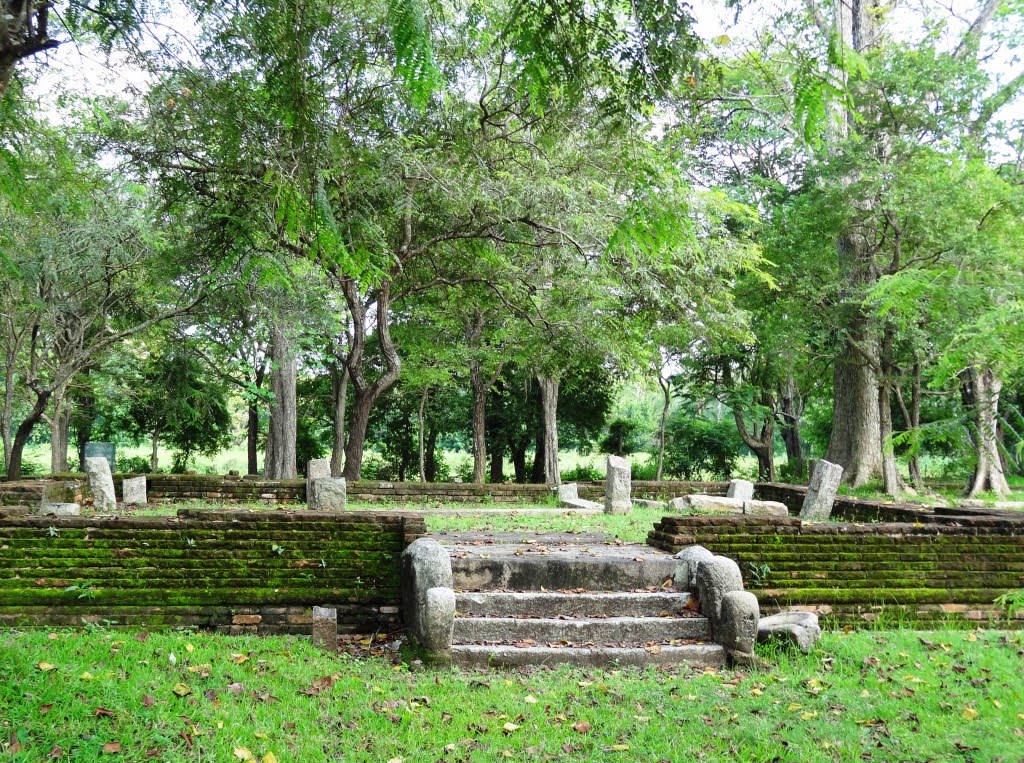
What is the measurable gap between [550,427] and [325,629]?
15.4m

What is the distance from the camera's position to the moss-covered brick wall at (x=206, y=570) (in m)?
6.71

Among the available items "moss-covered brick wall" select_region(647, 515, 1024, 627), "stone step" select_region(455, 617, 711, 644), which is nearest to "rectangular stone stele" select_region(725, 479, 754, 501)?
"moss-covered brick wall" select_region(647, 515, 1024, 627)

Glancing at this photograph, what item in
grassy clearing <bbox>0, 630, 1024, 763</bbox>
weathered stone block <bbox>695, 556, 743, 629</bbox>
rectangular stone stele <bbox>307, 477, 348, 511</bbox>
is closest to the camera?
grassy clearing <bbox>0, 630, 1024, 763</bbox>

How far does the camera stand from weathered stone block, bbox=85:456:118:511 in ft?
42.4

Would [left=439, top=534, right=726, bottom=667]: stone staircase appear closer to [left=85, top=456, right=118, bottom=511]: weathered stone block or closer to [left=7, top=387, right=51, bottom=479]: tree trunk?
[left=85, top=456, right=118, bottom=511]: weathered stone block

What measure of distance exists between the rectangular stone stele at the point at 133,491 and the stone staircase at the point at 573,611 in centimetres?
861

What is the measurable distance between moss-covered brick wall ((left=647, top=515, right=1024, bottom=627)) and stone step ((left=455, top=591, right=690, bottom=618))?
2.94 ft

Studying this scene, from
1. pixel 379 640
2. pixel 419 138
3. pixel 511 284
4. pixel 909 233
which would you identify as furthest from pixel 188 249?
pixel 909 233

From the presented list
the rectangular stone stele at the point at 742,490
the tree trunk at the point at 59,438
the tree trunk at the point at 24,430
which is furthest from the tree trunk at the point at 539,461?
the tree trunk at the point at 24,430

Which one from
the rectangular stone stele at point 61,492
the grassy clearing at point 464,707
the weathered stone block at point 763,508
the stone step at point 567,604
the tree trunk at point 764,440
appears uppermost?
the tree trunk at point 764,440

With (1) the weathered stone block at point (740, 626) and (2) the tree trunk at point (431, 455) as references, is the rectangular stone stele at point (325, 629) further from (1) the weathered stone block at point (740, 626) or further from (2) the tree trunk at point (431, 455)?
(2) the tree trunk at point (431, 455)

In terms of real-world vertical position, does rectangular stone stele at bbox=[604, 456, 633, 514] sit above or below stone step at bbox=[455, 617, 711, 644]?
above

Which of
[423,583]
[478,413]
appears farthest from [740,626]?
[478,413]

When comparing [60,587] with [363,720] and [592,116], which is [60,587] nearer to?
[363,720]
